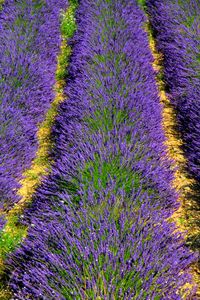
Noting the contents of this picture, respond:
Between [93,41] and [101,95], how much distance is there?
165 centimetres

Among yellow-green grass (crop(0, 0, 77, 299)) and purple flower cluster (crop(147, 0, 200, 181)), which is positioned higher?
purple flower cluster (crop(147, 0, 200, 181))

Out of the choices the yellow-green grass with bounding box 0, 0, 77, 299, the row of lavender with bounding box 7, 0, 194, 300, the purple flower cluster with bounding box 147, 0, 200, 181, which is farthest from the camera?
the purple flower cluster with bounding box 147, 0, 200, 181

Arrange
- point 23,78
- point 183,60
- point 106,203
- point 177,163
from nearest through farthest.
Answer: point 106,203 → point 177,163 → point 23,78 → point 183,60

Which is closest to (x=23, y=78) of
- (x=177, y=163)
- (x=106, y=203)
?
(x=177, y=163)

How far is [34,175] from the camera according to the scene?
16.0 ft

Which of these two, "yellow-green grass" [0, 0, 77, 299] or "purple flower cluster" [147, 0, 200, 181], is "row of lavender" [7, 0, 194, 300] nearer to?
"yellow-green grass" [0, 0, 77, 299]

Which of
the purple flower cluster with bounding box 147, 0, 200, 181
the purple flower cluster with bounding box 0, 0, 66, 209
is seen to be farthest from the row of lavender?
the purple flower cluster with bounding box 147, 0, 200, 181

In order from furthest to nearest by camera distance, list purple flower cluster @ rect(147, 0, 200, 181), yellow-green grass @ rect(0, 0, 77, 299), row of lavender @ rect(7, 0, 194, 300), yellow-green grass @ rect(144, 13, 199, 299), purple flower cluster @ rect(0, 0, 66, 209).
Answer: purple flower cluster @ rect(147, 0, 200, 181)
purple flower cluster @ rect(0, 0, 66, 209)
yellow-green grass @ rect(144, 13, 199, 299)
yellow-green grass @ rect(0, 0, 77, 299)
row of lavender @ rect(7, 0, 194, 300)

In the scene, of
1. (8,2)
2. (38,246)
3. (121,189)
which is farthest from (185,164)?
(8,2)

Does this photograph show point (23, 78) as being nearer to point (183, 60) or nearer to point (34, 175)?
point (34, 175)

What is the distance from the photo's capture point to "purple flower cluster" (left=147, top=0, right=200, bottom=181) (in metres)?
5.22

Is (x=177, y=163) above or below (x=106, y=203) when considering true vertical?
below

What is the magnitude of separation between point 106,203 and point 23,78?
2.52m

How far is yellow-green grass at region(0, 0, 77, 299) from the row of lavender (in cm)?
15
